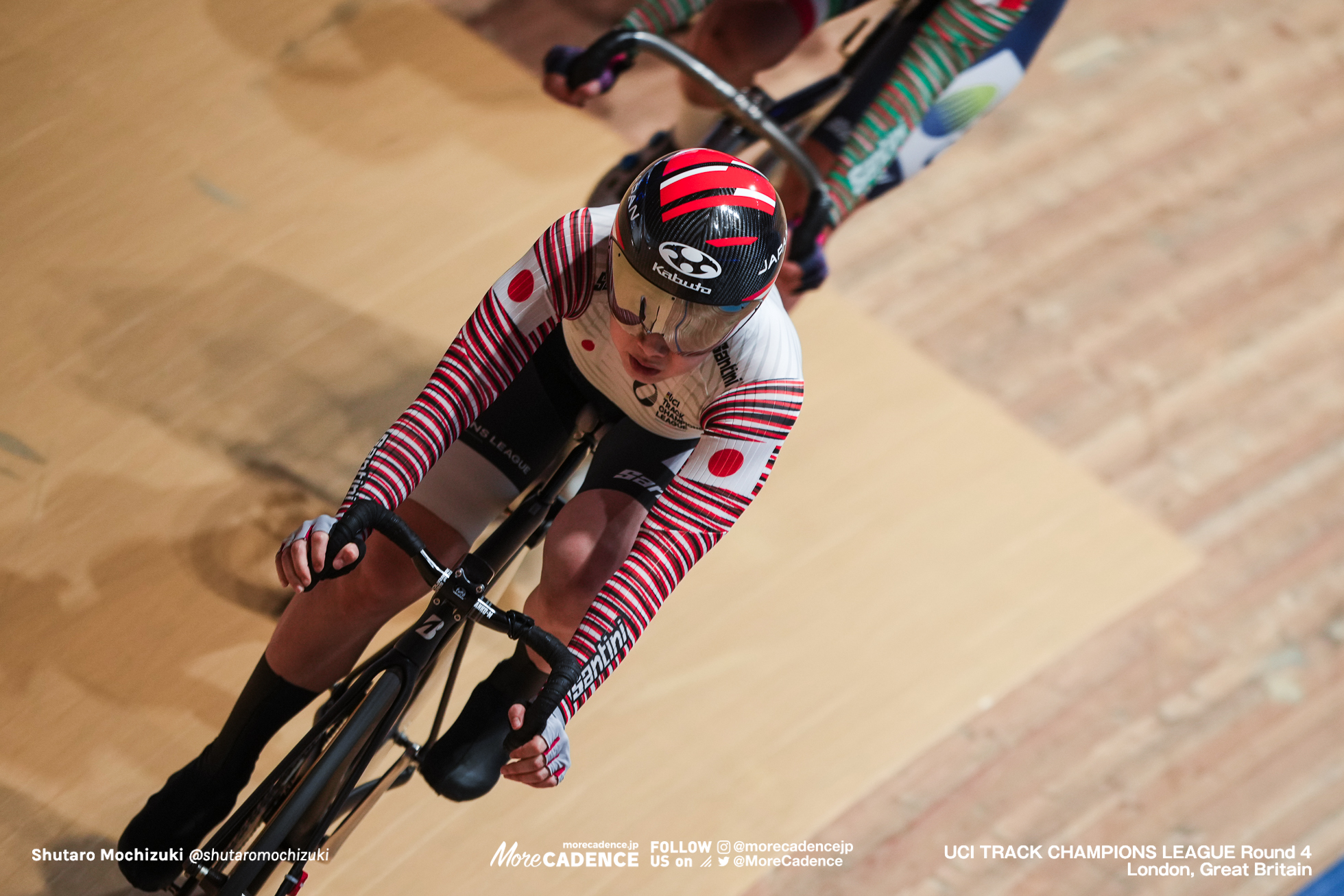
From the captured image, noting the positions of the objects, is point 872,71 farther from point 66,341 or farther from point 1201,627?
point 66,341

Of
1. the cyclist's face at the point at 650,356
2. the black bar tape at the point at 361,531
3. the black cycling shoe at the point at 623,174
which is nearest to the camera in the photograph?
the black bar tape at the point at 361,531

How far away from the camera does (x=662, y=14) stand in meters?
2.75

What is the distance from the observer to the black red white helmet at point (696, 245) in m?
1.65

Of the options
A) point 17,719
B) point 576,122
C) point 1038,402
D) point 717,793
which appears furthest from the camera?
point 576,122

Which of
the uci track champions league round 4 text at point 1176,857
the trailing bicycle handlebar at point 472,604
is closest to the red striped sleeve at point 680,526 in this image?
the trailing bicycle handlebar at point 472,604

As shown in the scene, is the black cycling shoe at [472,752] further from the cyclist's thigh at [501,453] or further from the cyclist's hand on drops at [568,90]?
the cyclist's hand on drops at [568,90]

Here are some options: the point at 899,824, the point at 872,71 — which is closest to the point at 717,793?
the point at 899,824

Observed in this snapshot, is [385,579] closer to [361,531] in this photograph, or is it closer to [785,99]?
[361,531]

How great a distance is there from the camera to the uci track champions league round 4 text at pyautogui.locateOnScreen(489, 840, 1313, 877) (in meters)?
2.51

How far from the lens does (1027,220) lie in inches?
155

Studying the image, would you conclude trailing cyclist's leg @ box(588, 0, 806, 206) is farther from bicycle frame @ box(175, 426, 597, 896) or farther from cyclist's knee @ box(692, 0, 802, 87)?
bicycle frame @ box(175, 426, 597, 896)

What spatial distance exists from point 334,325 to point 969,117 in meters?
1.64

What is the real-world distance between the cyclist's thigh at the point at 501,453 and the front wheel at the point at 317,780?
0.30 metres

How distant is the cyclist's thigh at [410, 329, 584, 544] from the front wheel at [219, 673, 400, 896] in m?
0.30
